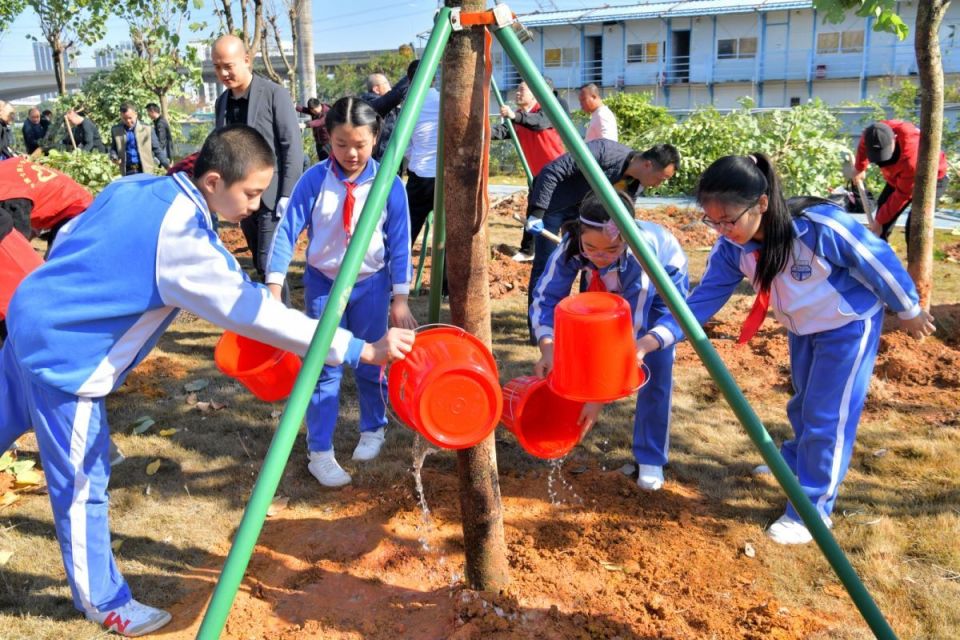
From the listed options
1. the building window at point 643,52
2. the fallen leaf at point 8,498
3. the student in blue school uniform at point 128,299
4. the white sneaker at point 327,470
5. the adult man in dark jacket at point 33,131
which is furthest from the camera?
the building window at point 643,52

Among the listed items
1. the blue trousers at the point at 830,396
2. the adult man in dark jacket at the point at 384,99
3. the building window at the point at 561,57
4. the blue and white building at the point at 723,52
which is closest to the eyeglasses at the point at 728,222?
the blue trousers at the point at 830,396

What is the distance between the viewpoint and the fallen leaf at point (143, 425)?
168 inches

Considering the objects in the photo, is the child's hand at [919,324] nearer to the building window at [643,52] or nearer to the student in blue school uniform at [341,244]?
the student in blue school uniform at [341,244]

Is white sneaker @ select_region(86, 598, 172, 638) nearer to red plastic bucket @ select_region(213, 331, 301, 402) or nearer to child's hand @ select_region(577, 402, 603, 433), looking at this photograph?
red plastic bucket @ select_region(213, 331, 301, 402)

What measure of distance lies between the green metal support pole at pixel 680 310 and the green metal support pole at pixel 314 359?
0.78 ft

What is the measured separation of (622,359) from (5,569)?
2.53m

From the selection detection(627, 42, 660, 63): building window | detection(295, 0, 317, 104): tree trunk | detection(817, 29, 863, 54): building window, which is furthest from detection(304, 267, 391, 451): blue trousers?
detection(627, 42, 660, 63): building window

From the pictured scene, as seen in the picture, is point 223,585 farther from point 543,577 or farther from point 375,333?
point 375,333

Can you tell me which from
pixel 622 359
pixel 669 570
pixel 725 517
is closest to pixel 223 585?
pixel 622 359

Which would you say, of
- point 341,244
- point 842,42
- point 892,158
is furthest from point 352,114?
point 842,42

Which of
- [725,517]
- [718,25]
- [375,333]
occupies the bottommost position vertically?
[725,517]

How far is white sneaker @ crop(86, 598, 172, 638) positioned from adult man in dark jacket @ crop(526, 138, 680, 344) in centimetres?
309

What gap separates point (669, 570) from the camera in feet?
9.70

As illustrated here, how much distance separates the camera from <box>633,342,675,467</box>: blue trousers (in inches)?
137
